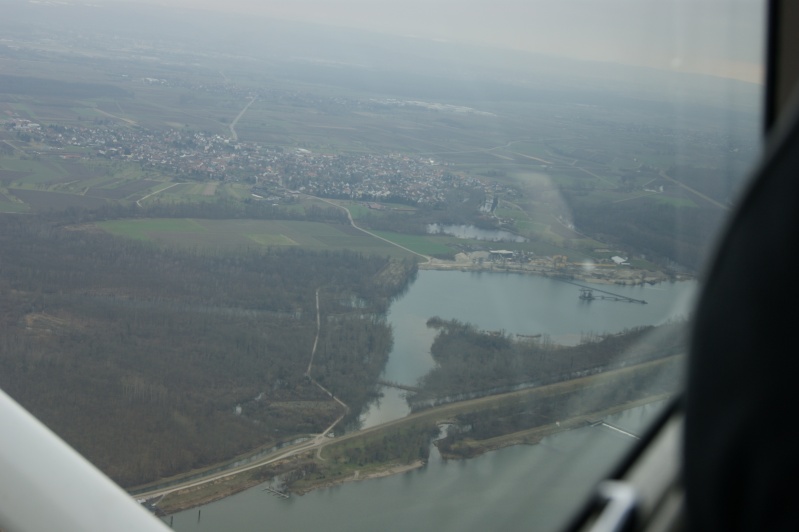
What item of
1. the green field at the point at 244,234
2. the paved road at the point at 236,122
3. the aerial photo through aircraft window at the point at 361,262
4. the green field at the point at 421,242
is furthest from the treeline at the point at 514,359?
the paved road at the point at 236,122

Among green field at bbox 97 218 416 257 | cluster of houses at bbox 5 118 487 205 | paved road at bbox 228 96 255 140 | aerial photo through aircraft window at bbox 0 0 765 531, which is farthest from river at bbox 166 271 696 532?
paved road at bbox 228 96 255 140

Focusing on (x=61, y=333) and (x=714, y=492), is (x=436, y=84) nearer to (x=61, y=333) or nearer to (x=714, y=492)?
(x=61, y=333)

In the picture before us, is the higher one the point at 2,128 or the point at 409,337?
the point at 2,128

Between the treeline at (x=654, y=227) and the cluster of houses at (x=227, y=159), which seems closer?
the treeline at (x=654, y=227)

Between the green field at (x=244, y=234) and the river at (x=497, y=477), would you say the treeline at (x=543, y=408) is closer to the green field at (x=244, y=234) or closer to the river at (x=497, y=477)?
the river at (x=497, y=477)

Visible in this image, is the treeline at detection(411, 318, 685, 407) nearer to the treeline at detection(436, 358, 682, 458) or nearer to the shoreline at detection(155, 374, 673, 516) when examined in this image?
the treeline at detection(436, 358, 682, 458)

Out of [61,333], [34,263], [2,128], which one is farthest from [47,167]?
[61,333]

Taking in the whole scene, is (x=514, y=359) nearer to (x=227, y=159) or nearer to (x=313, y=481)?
(x=313, y=481)
